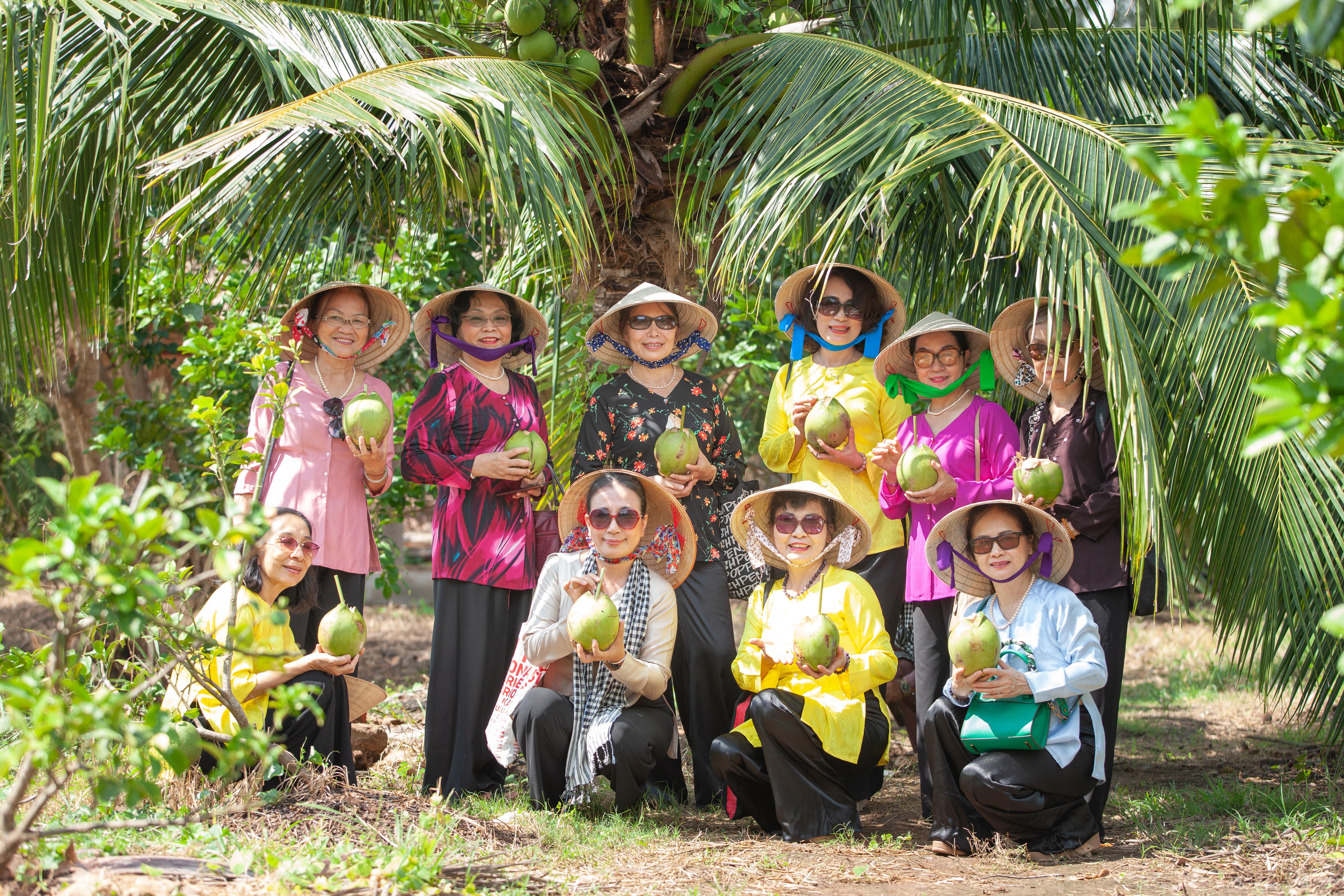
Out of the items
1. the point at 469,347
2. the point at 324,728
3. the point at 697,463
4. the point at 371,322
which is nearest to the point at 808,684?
the point at 697,463

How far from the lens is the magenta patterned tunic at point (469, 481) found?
480cm

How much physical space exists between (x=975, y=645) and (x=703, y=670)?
50.8 inches

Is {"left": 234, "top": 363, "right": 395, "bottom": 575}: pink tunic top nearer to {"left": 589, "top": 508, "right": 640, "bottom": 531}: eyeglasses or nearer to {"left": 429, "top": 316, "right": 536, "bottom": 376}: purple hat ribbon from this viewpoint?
{"left": 429, "top": 316, "right": 536, "bottom": 376}: purple hat ribbon

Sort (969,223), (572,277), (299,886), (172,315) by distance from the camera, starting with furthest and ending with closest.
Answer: (172,315), (572,277), (969,223), (299,886)

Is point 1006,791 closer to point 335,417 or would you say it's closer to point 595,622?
point 595,622

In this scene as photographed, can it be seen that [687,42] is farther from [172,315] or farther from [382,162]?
[172,315]

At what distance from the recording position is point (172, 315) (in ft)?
23.9

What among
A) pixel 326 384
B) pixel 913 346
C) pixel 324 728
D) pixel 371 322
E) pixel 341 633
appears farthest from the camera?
pixel 371 322

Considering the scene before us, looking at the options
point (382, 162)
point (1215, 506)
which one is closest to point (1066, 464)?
point (1215, 506)

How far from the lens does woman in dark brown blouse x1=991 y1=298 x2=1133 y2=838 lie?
4.37m

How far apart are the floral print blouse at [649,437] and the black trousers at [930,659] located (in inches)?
34.4

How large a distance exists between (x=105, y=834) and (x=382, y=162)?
3.35 metres

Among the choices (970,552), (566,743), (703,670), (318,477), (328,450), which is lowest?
(566,743)

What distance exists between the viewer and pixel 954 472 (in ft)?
15.1
